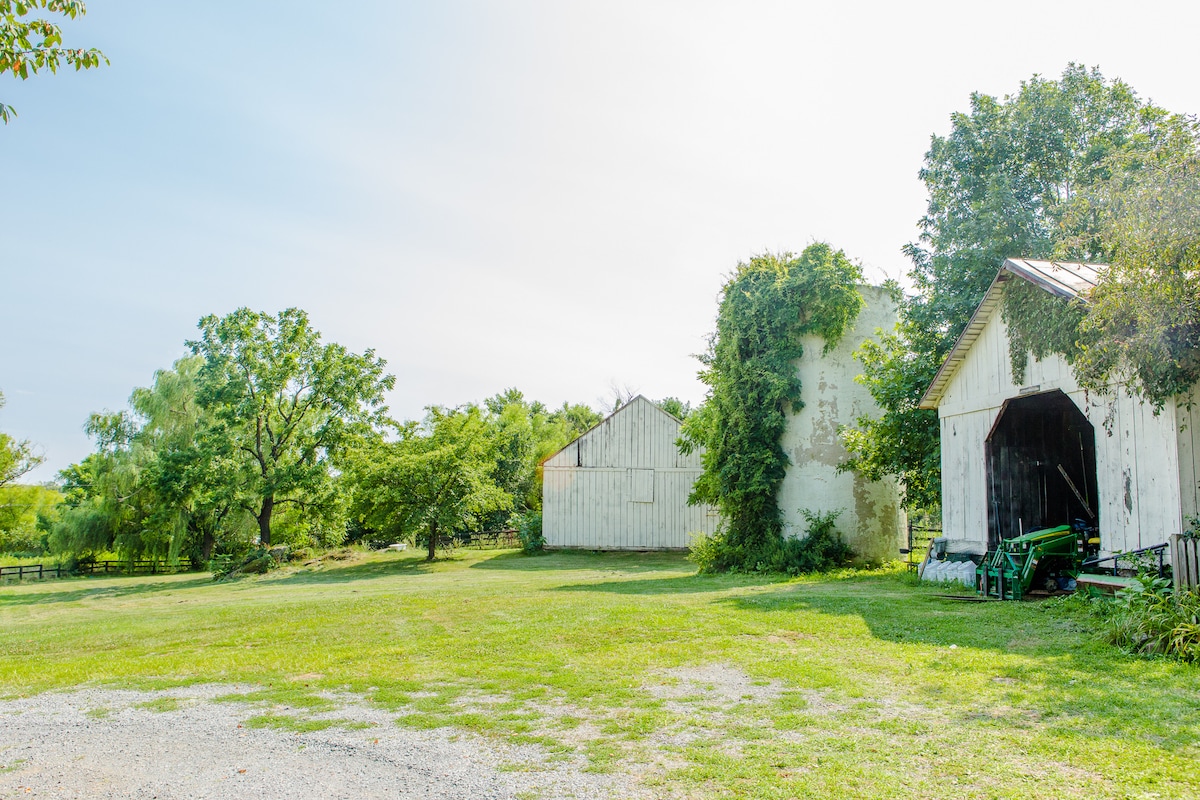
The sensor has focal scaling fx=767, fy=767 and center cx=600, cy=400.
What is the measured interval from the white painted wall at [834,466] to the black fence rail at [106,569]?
89.9 feet

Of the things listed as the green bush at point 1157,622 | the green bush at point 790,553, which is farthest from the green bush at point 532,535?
the green bush at point 1157,622

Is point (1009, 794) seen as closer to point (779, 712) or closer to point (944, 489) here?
point (779, 712)

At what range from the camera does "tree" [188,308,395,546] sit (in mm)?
28750

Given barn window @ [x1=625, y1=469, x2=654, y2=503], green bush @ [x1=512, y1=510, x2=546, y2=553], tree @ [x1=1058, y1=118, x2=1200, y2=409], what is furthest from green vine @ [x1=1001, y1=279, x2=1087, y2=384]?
green bush @ [x1=512, y1=510, x2=546, y2=553]

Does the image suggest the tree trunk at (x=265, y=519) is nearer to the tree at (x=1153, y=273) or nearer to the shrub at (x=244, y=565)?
the shrub at (x=244, y=565)

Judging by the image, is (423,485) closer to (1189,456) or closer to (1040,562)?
(1040,562)

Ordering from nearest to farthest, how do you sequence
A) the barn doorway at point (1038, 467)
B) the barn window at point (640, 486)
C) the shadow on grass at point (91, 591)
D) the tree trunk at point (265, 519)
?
the barn doorway at point (1038, 467) < the shadow on grass at point (91, 591) < the tree trunk at point (265, 519) < the barn window at point (640, 486)

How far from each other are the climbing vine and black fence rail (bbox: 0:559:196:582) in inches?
1021

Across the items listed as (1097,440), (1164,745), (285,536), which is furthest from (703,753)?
(285,536)

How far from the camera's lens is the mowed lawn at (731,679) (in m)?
4.41

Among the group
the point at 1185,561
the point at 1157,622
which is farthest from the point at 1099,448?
the point at 1157,622

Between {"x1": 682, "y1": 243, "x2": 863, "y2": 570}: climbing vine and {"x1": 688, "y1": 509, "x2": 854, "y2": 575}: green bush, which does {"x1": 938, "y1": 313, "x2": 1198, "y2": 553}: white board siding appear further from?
{"x1": 682, "y1": 243, "x2": 863, "y2": 570}: climbing vine

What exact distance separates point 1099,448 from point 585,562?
18183 millimetres

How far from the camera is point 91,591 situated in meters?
23.2
